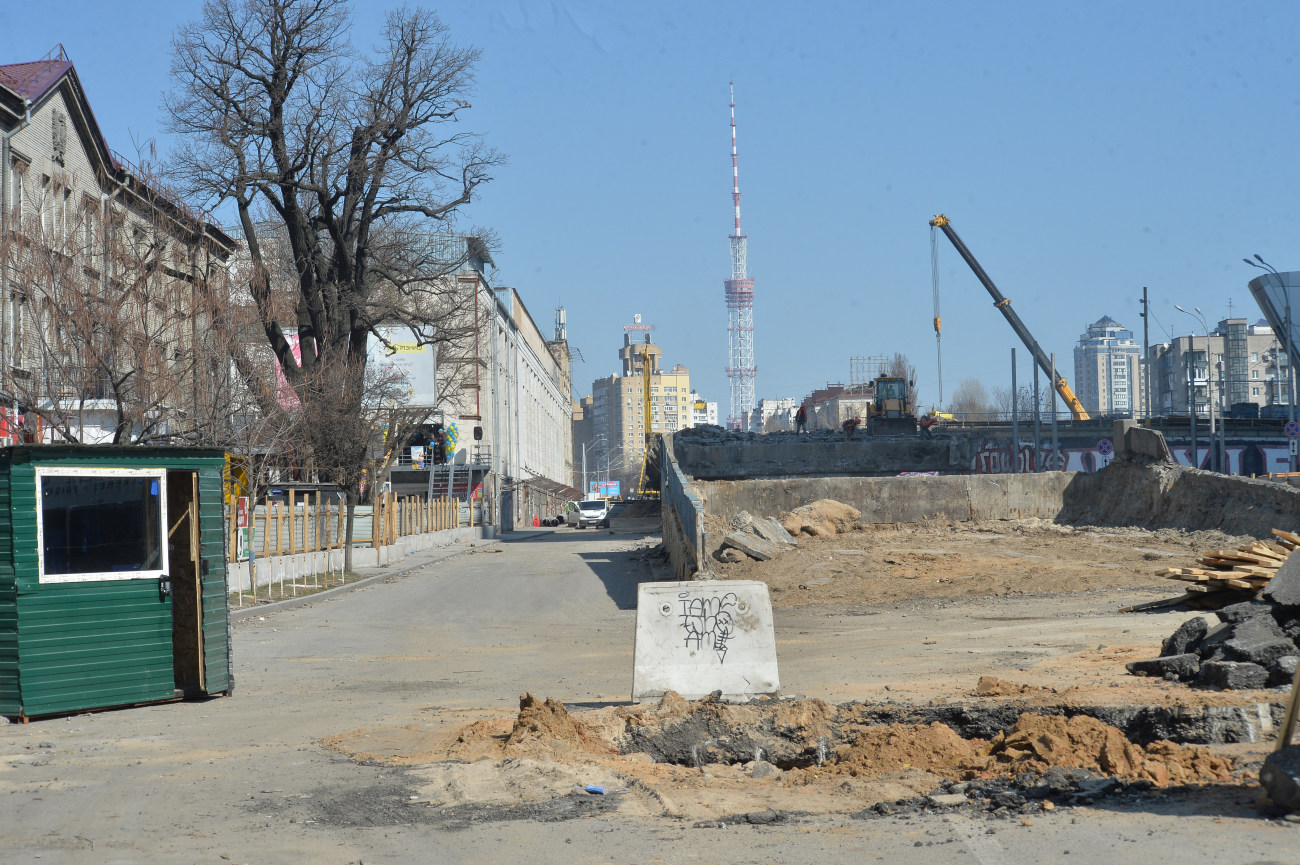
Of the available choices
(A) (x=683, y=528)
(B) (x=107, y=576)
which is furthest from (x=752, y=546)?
(B) (x=107, y=576)

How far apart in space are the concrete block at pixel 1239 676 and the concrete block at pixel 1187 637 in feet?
3.95

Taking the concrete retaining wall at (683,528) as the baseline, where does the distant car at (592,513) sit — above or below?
below

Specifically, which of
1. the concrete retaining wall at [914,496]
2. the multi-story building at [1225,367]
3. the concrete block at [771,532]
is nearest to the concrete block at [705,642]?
the concrete block at [771,532]

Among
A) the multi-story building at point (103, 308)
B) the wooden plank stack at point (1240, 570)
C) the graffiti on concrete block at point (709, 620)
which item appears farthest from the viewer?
the multi-story building at point (103, 308)

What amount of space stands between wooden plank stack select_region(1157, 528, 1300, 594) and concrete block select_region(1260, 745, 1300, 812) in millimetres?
8502

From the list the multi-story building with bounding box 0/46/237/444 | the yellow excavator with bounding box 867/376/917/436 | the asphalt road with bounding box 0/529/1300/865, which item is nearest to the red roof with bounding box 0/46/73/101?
the multi-story building with bounding box 0/46/237/444

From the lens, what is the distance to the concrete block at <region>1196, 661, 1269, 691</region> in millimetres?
8805

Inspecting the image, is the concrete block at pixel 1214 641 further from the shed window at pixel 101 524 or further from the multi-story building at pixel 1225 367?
the multi-story building at pixel 1225 367

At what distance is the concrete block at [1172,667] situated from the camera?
373 inches

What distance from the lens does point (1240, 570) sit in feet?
45.7

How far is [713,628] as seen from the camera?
9305 millimetres

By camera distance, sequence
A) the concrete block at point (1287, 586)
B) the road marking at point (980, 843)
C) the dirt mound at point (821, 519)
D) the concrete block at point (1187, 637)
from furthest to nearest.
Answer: the dirt mound at point (821, 519) → the concrete block at point (1187, 637) → the concrete block at point (1287, 586) → the road marking at point (980, 843)

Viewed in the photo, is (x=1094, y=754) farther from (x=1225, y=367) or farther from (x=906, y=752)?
(x=1225, y=367)

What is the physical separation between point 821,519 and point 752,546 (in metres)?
7.35
